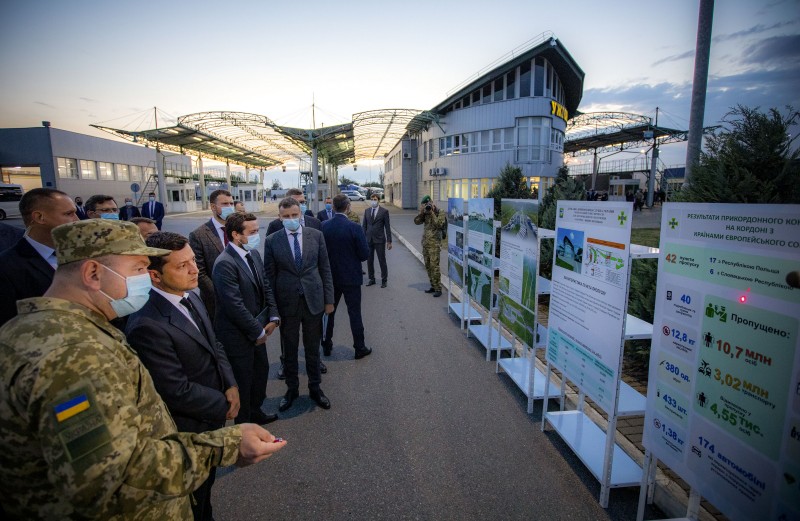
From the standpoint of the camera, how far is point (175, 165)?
188ft

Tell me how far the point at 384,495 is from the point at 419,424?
99cm

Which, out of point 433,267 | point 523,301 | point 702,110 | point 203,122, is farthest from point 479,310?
point 203,122

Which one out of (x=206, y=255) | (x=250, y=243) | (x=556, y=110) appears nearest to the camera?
(x=250, y=243)

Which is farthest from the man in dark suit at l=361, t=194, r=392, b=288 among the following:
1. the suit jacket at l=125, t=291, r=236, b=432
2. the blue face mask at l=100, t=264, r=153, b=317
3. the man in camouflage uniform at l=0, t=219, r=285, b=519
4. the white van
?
the white van

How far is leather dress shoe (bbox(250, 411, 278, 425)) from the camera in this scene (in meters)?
3.86

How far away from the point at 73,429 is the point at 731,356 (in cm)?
294

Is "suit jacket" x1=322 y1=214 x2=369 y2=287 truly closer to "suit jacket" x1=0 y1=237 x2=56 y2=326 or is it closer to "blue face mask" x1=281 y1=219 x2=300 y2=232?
"blue face mask" x1=281 y1=219 x2=300 y2=232

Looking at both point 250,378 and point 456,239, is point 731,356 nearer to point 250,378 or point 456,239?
point 250,378

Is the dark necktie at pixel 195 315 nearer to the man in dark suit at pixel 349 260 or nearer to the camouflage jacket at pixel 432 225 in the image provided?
the man in dark suit at pixel 349 260

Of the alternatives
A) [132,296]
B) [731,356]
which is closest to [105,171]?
[132,296]

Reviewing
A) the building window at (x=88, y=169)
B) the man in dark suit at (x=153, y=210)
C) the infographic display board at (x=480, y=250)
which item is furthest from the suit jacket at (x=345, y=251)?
the building window at (x=88, y=169)

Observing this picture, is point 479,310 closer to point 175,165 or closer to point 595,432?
point 595,432

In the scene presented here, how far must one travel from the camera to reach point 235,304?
3340mm

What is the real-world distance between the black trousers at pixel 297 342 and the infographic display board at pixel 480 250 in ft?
8.25
